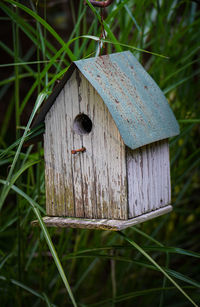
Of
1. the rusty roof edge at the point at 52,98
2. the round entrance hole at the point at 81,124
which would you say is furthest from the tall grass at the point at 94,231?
the round entrance hole at the point at 81,124

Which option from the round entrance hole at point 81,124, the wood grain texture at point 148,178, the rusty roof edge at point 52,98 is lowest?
the wood grain texture at point 148,178

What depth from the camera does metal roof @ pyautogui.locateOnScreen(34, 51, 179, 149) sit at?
126 centimetres

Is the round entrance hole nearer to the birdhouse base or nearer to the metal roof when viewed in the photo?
the metal roof

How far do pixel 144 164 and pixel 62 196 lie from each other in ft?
0.93

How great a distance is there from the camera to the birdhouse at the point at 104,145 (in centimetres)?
128

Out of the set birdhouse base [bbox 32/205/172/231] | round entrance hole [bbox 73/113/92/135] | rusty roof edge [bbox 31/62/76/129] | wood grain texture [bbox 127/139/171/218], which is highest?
rusty roof edge [bbox 31/62/76/129]

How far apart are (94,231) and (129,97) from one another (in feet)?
3.12

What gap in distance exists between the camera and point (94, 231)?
213 centimetres

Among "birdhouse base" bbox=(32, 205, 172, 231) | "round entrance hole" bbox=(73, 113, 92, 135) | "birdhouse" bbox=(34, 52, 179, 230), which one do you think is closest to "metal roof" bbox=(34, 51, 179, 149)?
"birdhouse" bbox=(34, 52, 179, 230)

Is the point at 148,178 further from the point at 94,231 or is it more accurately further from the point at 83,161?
the point at 94,231

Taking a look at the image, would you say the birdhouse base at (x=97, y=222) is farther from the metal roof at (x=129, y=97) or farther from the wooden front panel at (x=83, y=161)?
the metal roof at (x=129, y=97)

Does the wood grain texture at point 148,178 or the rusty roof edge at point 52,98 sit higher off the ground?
the rusty roof edge at point 52,98

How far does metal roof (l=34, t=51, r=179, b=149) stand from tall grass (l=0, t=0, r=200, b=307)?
59 mm

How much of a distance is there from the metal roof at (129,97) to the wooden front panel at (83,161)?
1.3 inches
